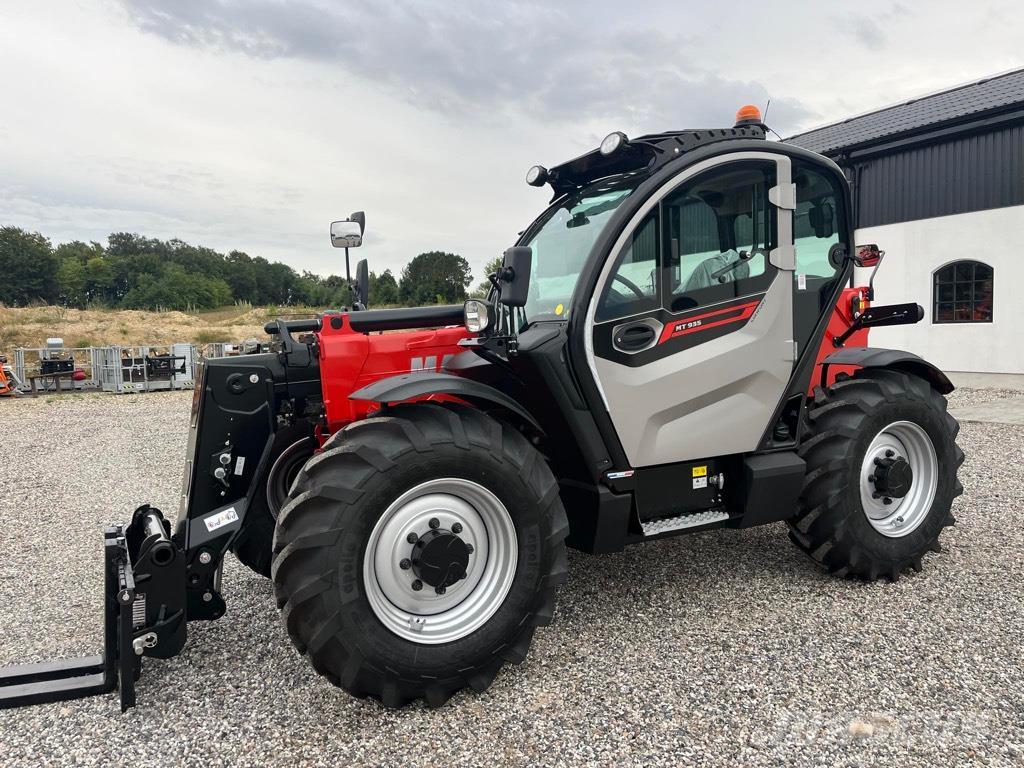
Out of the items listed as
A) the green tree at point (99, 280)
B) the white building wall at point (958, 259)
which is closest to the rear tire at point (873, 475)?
the white building wall at point (958, 259)

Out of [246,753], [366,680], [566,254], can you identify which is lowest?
[246,753]

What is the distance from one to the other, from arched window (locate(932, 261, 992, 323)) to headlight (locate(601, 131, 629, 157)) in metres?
14.1

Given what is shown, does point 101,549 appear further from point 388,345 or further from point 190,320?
point 190,320

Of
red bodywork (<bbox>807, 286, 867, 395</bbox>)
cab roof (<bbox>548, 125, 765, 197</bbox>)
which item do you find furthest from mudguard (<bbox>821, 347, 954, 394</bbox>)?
cab roof (<bbox>548, 125, 765, 197</bbox>)

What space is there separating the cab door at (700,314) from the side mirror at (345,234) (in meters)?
1.50

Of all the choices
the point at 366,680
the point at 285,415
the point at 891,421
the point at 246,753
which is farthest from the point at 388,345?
the point at 891,421

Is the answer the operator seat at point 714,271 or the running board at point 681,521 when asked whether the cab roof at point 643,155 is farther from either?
the running board at point 681,521

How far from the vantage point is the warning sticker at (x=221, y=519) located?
3131 millimetres

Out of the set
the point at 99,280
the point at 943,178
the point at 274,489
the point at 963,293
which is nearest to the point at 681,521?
the point at 274,489

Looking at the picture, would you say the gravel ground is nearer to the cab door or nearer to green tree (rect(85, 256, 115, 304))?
the cab door

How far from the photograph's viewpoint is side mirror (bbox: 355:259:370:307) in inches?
158

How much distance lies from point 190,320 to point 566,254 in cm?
4259

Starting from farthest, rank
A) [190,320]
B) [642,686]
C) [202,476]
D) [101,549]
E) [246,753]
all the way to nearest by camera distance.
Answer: [190,320] < [101,549] < [202,476] < [642,686] < [246,753]

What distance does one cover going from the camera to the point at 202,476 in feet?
10.5
